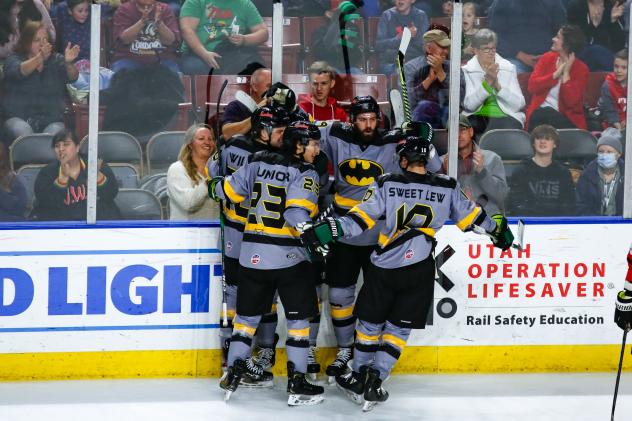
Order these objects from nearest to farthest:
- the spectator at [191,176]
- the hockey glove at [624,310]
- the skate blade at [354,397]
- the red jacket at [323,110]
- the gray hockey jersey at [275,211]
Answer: the hockey glove at [624,310] < the gray hockey jersey at [275,211] < the skate blade at [354,397] < the spectator at [191,176] < the red jacket at [323,110]

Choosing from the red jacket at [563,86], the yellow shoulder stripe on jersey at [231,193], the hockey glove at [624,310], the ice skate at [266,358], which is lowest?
the ice skate at [266,358]

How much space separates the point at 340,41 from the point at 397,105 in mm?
435

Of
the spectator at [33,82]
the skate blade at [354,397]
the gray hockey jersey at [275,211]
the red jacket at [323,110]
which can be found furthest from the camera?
the red jacket at [323,110]

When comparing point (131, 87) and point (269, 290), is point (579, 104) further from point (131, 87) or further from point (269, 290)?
point (131, 87)

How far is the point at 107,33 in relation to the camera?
5.26 metres

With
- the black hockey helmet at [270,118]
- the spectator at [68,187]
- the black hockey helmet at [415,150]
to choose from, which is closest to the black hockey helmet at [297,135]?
the black hockey helmet at [270,118]

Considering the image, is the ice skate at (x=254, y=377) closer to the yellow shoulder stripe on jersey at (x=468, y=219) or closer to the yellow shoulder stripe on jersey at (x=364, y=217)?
the yellow shoulder stripe on jersey at (x=364, y=217)

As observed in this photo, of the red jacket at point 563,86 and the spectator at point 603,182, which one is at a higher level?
the red jacket at point 563,86

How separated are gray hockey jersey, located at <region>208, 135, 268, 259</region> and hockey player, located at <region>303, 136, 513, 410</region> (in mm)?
536

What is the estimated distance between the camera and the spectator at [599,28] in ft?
17.9

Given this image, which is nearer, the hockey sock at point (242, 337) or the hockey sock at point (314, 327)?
the hockey sock at point (242, 337)

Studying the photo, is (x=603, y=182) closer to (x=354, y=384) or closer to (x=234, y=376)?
(x=354, y=384)

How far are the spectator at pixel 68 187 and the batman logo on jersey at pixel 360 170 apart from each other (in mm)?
1165

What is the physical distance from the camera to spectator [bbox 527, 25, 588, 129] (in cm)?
546
